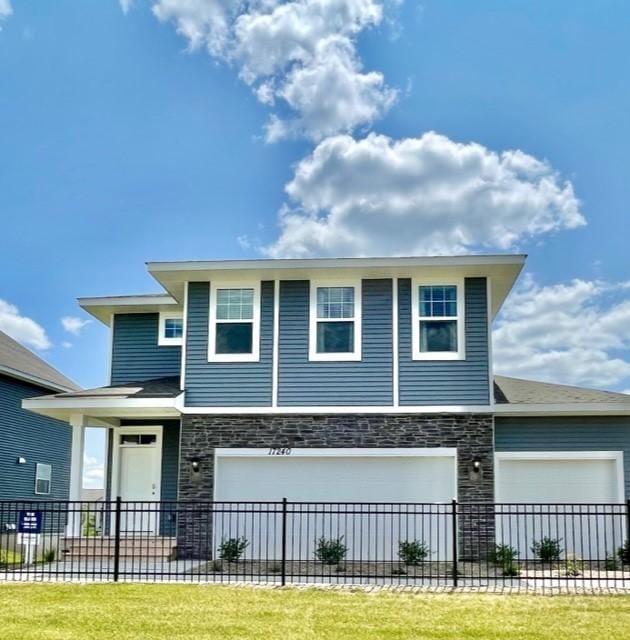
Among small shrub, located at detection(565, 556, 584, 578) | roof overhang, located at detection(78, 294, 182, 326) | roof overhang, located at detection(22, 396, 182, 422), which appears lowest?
small shrub, located at detection(565, 556, 584, 578)

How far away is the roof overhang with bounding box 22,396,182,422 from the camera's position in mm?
15016

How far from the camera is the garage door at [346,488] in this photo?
594 inches

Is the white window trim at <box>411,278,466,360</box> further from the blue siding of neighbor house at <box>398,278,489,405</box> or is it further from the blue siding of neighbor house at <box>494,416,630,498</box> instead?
the blue siding of neighbor house at <box>494,416,630,498</box>

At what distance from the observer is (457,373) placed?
1527 cm

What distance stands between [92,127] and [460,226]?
8.01 meters

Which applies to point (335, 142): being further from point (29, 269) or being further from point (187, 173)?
point (29, 269)

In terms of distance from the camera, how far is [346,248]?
54.3 feet

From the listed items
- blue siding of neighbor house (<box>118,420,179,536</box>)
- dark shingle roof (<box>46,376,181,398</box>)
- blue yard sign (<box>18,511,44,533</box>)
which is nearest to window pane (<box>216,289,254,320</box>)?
dark shingle roof (<box>46,376,181,398</box>)

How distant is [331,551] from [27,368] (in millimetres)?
11599

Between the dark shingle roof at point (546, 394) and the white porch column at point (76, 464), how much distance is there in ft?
26.5

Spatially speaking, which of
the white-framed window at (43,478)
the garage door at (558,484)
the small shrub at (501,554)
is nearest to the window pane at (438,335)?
the garage door at (558,484)

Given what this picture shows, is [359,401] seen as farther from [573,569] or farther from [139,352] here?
[139,352]

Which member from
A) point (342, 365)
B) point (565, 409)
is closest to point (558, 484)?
point (565, 409)

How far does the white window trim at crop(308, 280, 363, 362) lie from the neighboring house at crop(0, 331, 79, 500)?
9049mm
